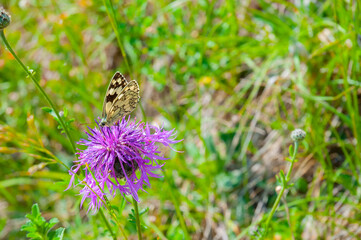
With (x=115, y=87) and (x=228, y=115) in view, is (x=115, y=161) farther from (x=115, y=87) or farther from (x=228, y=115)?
(x=228, y=115)

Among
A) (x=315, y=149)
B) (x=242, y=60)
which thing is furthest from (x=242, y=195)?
(x=242, y=60)

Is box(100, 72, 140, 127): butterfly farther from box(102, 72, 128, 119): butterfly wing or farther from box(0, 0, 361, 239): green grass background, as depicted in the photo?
box(0, 0, 361, 239): green grass background

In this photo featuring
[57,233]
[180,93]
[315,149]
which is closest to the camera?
[57,233]

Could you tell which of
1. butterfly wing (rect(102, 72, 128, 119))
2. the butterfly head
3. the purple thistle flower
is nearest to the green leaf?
the purple thistle flower

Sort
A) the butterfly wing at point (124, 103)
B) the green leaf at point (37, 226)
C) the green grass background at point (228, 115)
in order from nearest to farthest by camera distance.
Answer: the green leaf at point (37, 226) → the butterfly wing at point (124, 103) → the green grass background at point (228, 115)

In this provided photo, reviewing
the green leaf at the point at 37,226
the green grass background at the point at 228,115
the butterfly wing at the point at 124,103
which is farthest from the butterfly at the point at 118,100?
the green grass background at the point at 228,115

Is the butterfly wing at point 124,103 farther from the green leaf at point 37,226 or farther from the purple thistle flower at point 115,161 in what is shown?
the green leaf at point 37,226

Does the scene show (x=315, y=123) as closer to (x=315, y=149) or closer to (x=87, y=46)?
(x=315, y=149)
